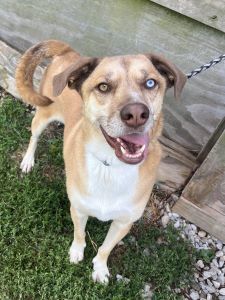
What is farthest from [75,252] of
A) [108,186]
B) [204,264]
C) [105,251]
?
[204,264]

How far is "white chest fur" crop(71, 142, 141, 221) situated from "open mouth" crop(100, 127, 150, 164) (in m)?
0.26

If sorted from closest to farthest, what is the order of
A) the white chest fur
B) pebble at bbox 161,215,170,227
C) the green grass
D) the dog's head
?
1. the dog's head
2. the white chest fur
3. the green grass
4. pebble at bbox 161,215,170,227

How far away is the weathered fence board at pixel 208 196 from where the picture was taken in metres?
3.62

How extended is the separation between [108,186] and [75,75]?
782 millimetres

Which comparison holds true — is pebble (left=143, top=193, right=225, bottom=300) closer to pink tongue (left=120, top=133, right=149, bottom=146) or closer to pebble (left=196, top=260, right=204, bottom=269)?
pebble (left=196, top=260, right=204, bottom=269)

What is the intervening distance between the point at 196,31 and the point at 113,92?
1391 millimetres

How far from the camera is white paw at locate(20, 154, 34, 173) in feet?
14.0

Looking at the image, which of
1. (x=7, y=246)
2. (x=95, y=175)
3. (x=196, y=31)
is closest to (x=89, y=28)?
(x=196, y=31)

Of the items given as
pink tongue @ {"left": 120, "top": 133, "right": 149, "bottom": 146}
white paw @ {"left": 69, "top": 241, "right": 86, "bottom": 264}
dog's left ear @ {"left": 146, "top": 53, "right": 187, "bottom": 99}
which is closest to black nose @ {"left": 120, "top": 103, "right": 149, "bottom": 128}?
pink tongue @ {"left": 120, "top": 133, "right": 149, "bottom": 146}

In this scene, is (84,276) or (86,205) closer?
(86,205)

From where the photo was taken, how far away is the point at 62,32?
172 inches

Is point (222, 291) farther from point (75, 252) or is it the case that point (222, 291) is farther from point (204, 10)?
point (204, 10)

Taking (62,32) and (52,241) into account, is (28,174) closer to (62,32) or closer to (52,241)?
(52,241)

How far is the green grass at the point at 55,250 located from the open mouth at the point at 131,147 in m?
1.39
